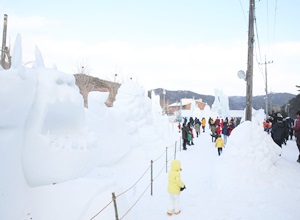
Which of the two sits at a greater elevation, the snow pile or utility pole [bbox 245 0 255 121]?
utility pole [bbox 245 0 255 121]

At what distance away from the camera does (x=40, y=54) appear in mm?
4438

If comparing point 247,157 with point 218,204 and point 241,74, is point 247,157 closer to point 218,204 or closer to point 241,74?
point 218,204

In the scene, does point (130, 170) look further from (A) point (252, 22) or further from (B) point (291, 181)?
(A) point (252, 22)

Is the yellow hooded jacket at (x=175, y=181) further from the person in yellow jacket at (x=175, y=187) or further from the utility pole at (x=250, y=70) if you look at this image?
the utility pole at (x=250, y=70)

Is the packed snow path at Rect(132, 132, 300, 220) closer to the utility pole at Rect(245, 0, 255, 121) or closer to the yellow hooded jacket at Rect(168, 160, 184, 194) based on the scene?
the yellow hooded jacket at Rect(168, 160, 184, 194)

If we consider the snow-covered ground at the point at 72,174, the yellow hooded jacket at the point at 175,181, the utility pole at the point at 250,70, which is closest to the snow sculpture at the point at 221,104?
the utility pole at the point at 250,70

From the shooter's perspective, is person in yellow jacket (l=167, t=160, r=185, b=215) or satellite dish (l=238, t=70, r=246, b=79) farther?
satellite dish (l=238, t=70, r=246, b=79)

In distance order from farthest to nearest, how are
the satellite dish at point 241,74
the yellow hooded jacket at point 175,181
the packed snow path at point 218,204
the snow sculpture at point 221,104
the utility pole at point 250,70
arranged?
1. the snow sculpture at point 221,104
2. the satellite dish at point 241,74
3. the utility pole at point 250,70
4. the yellow hooded jacket at point 175,181
5. the packed snow path at point 218,204

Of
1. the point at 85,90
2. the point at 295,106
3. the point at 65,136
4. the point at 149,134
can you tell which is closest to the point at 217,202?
the point at 65,136

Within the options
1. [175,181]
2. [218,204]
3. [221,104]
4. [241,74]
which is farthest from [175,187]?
[221,104]

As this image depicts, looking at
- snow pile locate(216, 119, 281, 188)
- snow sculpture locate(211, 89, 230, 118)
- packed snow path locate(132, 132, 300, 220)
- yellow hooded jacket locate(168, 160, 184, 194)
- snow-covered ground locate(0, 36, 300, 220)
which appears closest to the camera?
snow-covered ground locate(0, 36, 300, 220)

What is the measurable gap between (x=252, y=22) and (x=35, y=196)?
10.2 meters

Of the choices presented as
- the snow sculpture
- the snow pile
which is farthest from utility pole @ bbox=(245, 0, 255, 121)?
the snow sculpture

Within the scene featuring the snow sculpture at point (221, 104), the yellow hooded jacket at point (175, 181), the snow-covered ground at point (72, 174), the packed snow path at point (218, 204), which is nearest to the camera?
the snow-covered ground at point (72, 174)
